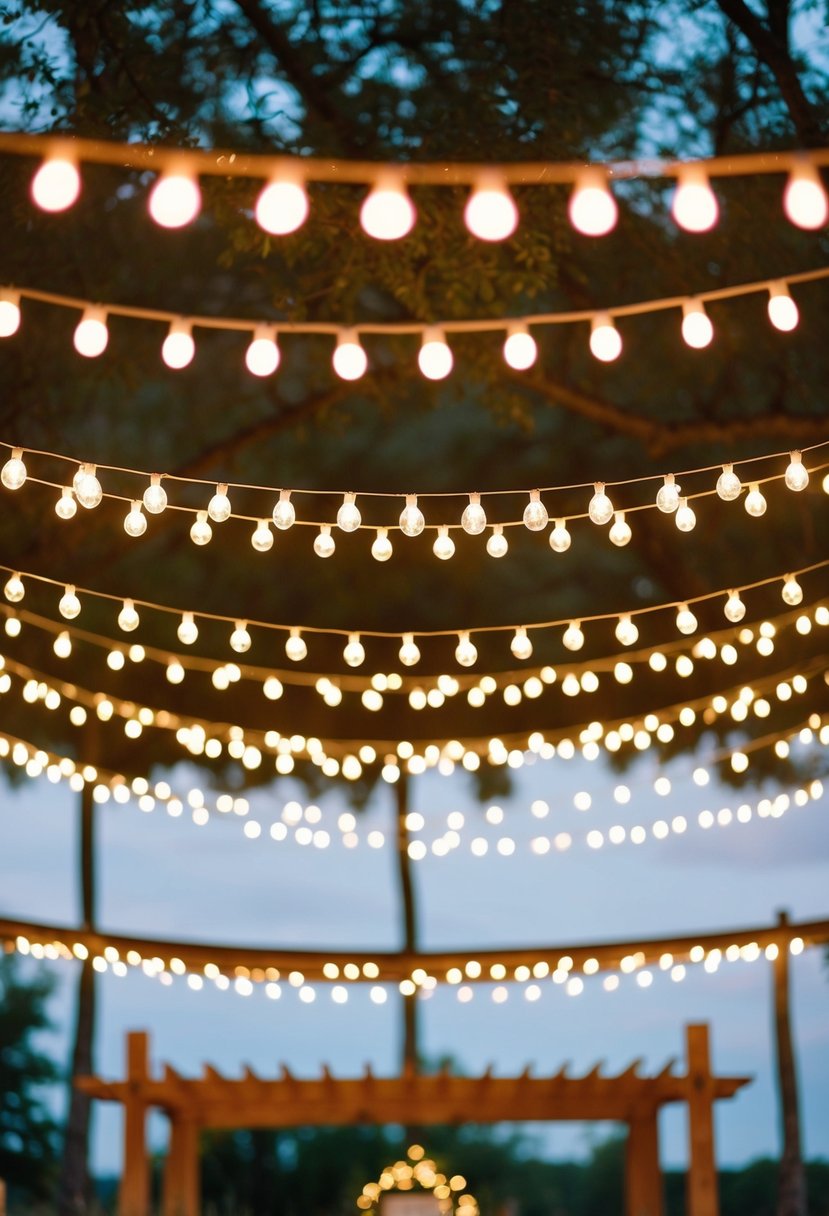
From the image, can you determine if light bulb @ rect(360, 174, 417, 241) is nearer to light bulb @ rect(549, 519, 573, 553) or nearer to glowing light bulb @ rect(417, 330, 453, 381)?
glowing light bulb @ rect(417, 330, 453, 381)

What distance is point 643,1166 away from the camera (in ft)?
26.6

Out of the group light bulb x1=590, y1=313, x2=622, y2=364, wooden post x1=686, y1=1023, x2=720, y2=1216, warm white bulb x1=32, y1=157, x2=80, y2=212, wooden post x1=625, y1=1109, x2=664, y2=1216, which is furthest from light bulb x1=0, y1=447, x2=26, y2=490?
wooden post x1=625, y1=1109, x2=664, y2=1216

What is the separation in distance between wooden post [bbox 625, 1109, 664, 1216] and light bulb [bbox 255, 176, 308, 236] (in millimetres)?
6505

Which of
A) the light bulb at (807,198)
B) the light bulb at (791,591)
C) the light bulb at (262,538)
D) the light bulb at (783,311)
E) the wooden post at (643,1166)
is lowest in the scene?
the wooden post at (643,1166)

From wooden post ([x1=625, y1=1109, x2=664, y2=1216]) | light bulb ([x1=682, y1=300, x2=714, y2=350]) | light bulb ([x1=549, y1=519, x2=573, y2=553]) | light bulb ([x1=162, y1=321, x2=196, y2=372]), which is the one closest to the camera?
light bulb ([x1=682, y1=300, x2=714, y2=350])

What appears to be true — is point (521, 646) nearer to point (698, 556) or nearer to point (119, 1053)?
point (698, 556)

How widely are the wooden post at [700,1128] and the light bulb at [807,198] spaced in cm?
585

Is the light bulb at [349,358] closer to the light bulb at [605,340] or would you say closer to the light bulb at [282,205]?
the light bulb at [605,340]

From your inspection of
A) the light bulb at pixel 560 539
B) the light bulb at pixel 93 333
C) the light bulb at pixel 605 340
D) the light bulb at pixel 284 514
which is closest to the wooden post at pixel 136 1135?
the light bulb at pixel 284 514

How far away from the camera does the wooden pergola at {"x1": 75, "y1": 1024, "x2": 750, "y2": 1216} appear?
772cm

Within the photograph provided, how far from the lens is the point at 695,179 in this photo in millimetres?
2842

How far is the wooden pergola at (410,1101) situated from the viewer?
25.3 feet

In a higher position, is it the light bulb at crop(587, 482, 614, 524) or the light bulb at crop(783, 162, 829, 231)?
the light bulb at crop(587, 482, 614, 524)

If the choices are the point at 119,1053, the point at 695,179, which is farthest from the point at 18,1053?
the point at 695,179
